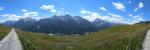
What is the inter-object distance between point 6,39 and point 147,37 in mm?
4740

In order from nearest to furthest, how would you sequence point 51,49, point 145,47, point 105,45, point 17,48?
point 17,48 → point 145,47 → point 51,49 → point 105,45

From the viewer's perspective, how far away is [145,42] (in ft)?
38.2

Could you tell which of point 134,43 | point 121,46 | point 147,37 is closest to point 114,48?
point 121,46

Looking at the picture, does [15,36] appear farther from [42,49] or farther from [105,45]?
[105,45]

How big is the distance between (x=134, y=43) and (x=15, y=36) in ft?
147

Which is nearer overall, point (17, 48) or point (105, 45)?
point (17, 48)

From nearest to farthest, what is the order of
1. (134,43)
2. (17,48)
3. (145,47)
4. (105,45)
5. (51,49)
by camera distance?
(17,48), (145,47), (134,43), (51,49), (105,45)

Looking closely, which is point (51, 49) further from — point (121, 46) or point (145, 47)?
point (145, 47)

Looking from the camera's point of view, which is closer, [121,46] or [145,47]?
[145,47]

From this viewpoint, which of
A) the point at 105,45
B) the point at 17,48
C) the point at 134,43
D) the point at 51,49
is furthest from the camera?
the point at 105,45

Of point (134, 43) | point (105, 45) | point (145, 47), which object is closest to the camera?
point (145, 47)

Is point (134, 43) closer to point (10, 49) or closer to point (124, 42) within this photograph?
point (124, 42)

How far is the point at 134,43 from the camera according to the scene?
176ft

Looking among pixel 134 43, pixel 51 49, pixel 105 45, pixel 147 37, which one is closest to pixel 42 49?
pixel 51 49
